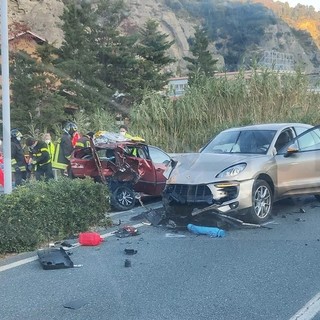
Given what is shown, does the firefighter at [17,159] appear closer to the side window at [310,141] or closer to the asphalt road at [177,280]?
the asphalt road at [177,280]

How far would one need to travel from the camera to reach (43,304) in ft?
16.3

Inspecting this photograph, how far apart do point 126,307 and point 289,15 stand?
7151 centimetres

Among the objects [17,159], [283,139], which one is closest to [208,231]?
[283,139]

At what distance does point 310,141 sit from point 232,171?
245 centimetres

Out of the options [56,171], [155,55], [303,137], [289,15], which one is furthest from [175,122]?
[289,15]

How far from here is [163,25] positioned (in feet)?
279

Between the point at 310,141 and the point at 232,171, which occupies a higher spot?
the point at 310,141

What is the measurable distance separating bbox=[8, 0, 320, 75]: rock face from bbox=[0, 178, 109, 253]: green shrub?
41.5 metres

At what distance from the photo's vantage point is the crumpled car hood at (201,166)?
26.7 ft

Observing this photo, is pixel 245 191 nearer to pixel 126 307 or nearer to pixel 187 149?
pixel 126 307

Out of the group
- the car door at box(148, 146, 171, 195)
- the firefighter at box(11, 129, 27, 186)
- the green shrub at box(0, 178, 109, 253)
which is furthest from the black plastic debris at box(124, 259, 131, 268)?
the firefighter at box(11, 129, 27, 186)

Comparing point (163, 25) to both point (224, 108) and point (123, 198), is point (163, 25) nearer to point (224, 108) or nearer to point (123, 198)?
point (224, 108)

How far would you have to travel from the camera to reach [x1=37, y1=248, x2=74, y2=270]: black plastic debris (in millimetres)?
6176

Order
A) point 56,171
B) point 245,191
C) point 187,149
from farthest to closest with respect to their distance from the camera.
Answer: point 187,149 < point 56,171 < point 245,191
